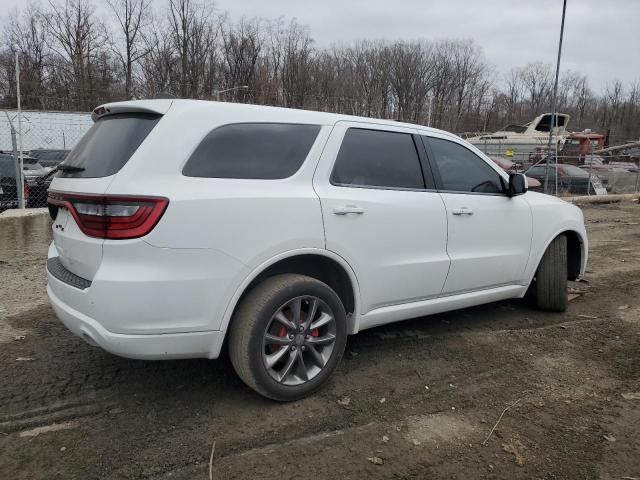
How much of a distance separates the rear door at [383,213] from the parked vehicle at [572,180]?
16.3 metres

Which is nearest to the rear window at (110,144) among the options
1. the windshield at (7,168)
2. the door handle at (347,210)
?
the door handle at (347,210)

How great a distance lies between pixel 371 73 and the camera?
54062 millimetres

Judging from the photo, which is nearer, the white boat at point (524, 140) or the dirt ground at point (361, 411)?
the dirt ground at point (361, 411)

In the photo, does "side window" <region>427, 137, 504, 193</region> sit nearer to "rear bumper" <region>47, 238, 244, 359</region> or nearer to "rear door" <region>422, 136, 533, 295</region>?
"rear door" <region>422, 136, 533, 295</region>

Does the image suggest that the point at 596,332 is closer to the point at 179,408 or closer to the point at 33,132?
the point at 179,408

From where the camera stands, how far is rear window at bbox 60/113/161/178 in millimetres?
2790

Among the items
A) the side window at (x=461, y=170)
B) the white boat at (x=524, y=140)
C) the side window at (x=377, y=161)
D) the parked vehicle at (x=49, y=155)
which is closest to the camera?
the side window at (x=377, y=161)

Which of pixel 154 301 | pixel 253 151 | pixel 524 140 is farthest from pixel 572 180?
pixel 154 301

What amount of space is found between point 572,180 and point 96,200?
1894cm

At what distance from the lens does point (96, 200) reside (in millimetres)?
2660

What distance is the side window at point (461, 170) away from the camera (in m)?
4.03

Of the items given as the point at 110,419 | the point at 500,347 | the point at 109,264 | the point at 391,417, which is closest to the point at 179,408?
the point at 110,419

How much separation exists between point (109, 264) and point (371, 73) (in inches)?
2154

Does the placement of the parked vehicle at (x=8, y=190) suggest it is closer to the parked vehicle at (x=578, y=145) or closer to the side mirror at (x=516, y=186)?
the side mirror at (x=516, y=186)
